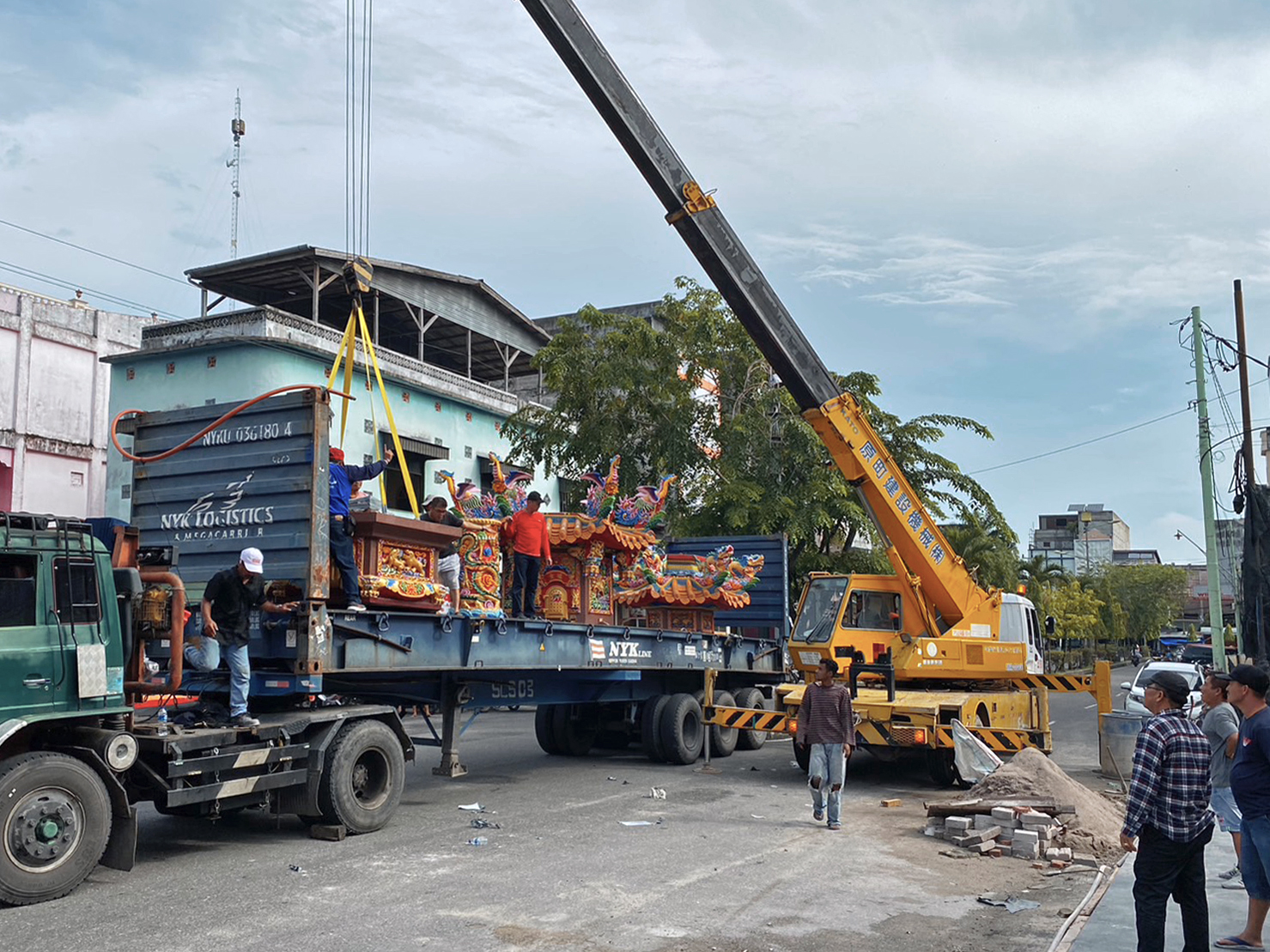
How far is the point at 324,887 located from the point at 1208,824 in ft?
18.3

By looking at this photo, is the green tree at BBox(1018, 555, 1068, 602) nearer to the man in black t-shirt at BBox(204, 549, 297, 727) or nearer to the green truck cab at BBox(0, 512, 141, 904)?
the man in black t-shirt at BBox(204, 549, 297, 727)

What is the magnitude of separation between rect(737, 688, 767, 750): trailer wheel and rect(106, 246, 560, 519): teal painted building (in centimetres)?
826

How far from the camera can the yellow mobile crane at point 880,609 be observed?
13.2m

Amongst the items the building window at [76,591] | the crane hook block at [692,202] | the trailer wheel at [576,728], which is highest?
the crane hook block at [692,202]

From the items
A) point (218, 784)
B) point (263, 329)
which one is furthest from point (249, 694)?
point (263, 329)

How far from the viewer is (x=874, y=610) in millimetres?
15047

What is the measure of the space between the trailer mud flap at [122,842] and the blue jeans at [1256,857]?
6.97m

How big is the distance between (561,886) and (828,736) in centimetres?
379

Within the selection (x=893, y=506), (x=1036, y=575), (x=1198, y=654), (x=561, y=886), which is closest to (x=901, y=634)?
(x=893, y=506)

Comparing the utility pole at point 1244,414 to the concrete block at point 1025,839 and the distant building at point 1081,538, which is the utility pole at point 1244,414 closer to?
the concrete block at point 1025,839

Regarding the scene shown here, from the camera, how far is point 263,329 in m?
21.9

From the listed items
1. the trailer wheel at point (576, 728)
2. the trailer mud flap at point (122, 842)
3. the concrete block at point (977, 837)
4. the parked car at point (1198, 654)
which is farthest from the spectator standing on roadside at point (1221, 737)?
the parked car at point (1198, 654)

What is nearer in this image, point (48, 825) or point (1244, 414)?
point (48, 825)

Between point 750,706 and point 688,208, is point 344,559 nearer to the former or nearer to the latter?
point 688,208
